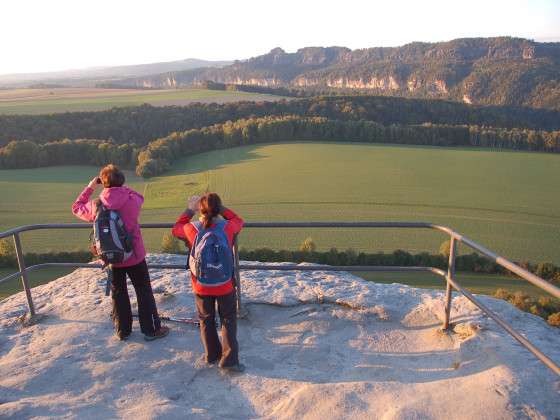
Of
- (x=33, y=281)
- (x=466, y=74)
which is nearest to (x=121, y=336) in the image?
(x=33, y=281)

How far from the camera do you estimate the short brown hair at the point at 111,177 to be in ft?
15.0

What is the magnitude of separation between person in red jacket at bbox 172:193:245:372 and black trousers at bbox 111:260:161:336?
818 millimetres

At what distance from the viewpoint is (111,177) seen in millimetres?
4559

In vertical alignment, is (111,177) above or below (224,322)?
above

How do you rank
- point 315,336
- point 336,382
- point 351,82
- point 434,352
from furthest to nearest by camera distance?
point 351,82, point 315,336, point 434,352, point 336,382

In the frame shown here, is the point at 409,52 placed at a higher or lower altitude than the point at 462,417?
higher

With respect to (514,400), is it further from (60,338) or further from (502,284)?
(502,284)

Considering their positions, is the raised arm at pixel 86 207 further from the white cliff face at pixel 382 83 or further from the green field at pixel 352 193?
the white cliff face at pixel 382 83

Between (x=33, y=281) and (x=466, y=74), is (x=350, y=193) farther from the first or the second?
(x=466, y=74)

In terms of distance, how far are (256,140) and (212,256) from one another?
181 feet

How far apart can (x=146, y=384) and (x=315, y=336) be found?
1910 millimetres

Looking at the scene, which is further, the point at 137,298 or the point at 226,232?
the point at 137,298

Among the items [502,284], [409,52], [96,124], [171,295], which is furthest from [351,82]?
[171,295]

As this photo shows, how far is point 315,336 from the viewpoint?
202 inches
